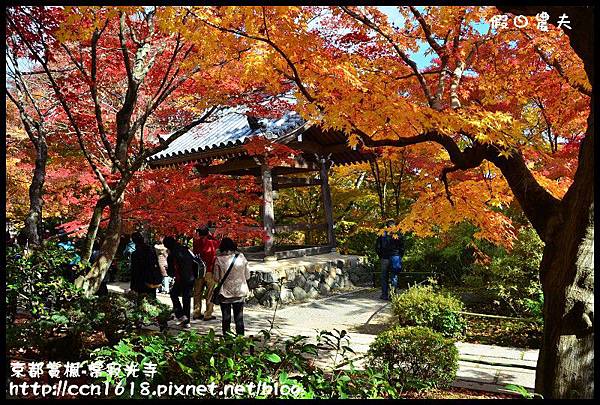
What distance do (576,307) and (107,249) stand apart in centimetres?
573

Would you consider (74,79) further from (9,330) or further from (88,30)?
(9,330)

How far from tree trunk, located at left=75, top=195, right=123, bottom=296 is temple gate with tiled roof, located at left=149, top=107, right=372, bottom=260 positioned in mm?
4366

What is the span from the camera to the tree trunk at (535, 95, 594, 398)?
368 centimetres

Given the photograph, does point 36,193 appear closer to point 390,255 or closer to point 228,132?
point 228,132

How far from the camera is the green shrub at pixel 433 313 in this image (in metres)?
7.15

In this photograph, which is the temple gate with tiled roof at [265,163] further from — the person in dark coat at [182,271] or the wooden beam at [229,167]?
the person in dark coat at [182,271]

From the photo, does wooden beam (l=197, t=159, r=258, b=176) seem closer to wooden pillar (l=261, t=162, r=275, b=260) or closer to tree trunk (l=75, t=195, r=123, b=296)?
wooden pillar (l=261, t=162, r=275, b=260)

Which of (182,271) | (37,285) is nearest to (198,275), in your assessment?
(182,271)

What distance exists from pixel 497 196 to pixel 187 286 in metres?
5.39

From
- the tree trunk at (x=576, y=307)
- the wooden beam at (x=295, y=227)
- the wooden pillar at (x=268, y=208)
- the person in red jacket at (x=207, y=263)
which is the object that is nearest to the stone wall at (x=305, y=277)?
the wooden pillar at (x=268, y=208)

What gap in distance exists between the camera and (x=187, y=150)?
38.4 feet

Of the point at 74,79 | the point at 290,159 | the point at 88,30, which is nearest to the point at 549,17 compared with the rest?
the point at 88,30

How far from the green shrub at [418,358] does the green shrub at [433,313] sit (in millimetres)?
2110

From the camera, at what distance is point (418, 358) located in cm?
493
